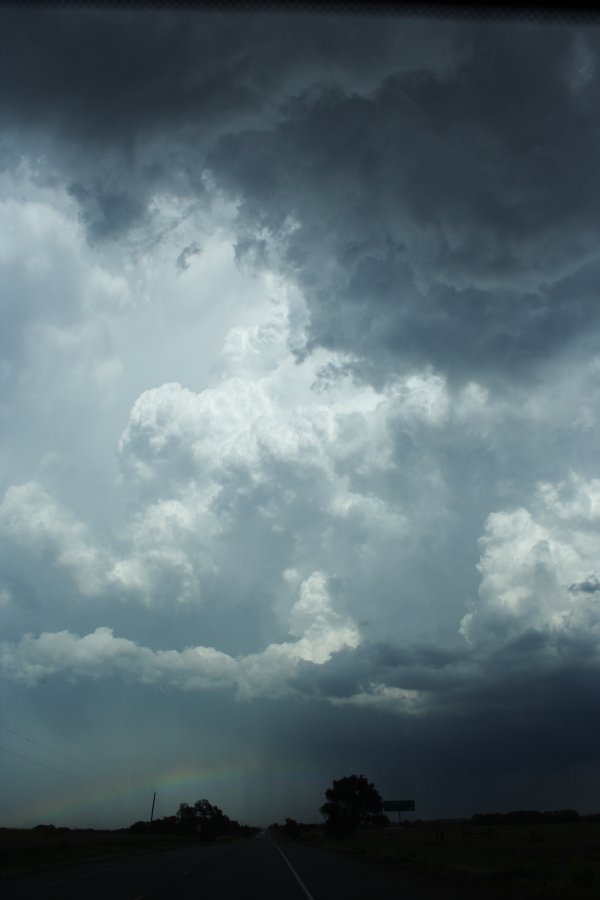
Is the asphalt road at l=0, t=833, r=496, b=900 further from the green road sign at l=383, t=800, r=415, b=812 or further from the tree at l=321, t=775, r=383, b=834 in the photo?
the tree at l=321, t=775, r=383, b=834

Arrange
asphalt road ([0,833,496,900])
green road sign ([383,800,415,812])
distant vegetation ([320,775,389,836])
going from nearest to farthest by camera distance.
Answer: asphalt road ([0,833,496,900]), green road sign ([383,800,415,812]), distant vegetation ([320,775,389,836])

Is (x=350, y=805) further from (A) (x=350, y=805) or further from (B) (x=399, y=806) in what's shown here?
(B) (x=399, y=806)

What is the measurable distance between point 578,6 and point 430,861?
40.2 metres

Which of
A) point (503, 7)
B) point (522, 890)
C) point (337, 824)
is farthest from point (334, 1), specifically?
point (337, 824)

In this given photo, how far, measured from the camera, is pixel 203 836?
4889 inches

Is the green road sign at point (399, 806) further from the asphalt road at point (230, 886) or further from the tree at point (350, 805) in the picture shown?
the tree at point (350, 805)

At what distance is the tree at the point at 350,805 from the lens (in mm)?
139500

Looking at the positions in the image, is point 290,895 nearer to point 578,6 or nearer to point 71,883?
point 71,883

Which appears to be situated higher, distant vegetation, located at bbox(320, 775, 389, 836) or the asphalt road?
distant vegetation, located at bbox(320, 775, 389, 836)

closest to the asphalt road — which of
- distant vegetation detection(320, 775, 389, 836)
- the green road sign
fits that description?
the green road sign

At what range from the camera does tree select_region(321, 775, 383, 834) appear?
13950cm

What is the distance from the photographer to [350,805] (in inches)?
5571

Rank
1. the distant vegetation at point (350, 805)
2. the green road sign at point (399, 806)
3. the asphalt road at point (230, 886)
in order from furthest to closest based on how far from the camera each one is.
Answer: the distant vegetation at point (350, 805) → the green road sign at point (399, 806) → the asphalt road at point (230, 886)

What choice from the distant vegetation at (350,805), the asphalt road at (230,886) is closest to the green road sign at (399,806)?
the asphalt road at (230,886)
